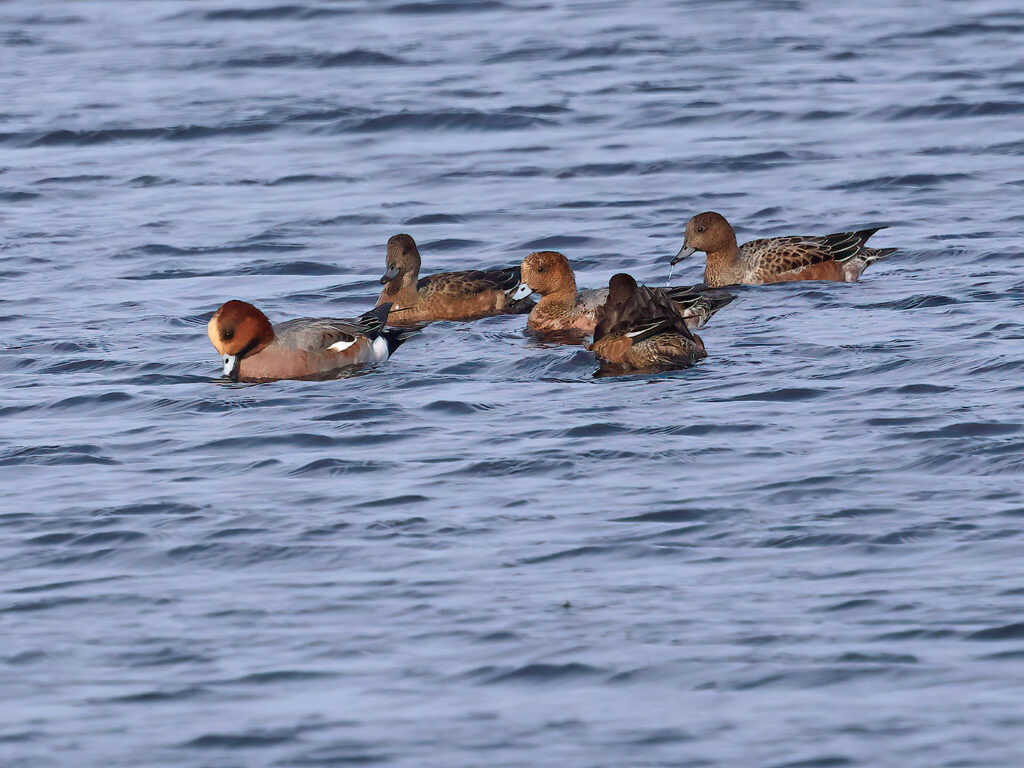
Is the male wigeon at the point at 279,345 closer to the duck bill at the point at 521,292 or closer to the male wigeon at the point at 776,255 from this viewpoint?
the duck bill at the point at 521,292

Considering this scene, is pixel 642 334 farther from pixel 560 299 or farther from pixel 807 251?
pixel 807 251

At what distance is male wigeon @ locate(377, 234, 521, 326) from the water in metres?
0.36

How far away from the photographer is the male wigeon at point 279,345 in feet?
43.9

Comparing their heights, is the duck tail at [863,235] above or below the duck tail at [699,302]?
above

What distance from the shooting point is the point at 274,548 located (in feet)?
31.2

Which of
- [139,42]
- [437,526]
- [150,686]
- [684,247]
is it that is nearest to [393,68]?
[139,42]

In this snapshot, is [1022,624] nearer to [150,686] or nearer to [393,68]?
[150,686]

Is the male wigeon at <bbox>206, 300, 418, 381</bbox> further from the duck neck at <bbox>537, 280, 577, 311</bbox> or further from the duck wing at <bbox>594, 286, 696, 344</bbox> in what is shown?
the duck neck at <bbox>537, 280, 577, 311</bbox>

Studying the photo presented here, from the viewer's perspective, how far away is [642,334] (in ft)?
44.3

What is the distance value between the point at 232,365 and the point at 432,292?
2.87m

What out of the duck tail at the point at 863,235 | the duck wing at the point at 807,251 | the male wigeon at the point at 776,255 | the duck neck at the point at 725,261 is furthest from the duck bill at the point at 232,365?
the duck tail at the point at 863,235

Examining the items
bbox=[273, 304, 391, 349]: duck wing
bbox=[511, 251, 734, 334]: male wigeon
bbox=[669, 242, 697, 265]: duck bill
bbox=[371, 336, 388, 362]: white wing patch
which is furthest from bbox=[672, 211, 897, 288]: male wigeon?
bbox=[273, 304, 391, 349]: duck wing

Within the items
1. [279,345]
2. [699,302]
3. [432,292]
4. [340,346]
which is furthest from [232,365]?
[699,302]

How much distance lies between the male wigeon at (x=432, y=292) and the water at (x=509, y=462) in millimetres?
Result: 359
